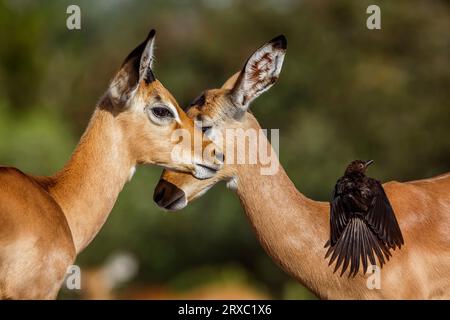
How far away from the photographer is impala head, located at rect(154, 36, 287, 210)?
6.86 meters

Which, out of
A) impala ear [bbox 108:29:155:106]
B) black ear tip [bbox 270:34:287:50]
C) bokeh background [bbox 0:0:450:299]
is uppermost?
black ear tip [bbox 270:34:287:50]

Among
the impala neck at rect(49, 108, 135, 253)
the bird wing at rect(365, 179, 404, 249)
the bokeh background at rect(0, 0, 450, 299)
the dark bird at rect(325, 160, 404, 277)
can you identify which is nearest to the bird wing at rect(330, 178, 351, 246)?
the dark bird at rect(325, 160, 404, 277)

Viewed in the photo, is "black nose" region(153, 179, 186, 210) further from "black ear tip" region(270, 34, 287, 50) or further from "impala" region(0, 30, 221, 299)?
"black ear tip" region(270, 34, 287, 50)

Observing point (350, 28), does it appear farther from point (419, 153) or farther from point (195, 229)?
point (195, 229)

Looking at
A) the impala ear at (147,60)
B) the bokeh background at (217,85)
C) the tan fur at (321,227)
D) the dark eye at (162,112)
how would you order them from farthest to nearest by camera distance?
the bokeh background at (217,85) → the dark eye at (162,112) → the tan fur at (321,227) → the impala ear at (147,60)

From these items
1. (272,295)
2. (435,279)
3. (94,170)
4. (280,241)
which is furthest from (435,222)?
(272,295)

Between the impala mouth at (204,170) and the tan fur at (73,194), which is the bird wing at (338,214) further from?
the tan fur at (73,194)

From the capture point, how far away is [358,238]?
640cm

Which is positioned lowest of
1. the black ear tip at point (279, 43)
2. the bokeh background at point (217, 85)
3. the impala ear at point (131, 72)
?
the bokeh background at point (217, 85)

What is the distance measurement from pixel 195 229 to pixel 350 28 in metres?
4.14

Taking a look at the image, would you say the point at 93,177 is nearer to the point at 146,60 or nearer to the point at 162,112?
the point at 162,112

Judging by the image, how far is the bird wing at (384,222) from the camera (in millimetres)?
6379

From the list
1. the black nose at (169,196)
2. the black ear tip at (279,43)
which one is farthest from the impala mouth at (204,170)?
the black ear tip at (279,43)

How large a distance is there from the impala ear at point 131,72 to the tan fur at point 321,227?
72 cm
